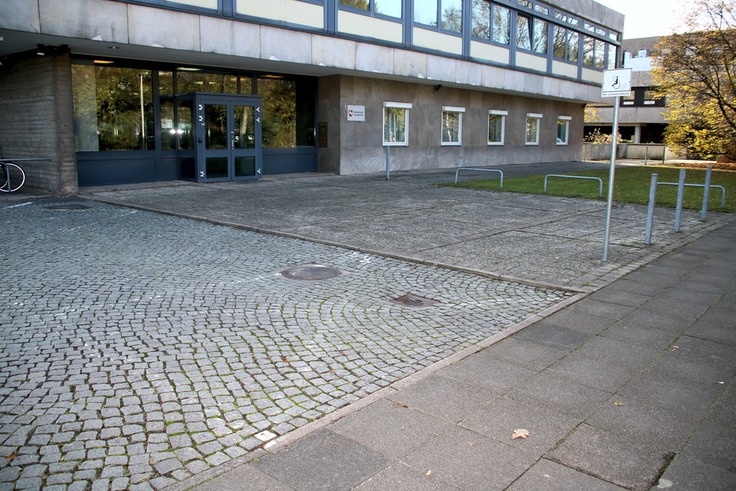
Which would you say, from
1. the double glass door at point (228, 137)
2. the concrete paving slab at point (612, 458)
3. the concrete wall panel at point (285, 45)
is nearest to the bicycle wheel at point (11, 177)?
the double glass door at point (228, 137)

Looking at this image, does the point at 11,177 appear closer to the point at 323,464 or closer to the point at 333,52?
the point at 333,52

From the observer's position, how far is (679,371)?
15.3 feet

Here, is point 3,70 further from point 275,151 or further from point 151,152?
point 275,151

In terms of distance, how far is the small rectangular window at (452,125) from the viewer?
27766 millimetres

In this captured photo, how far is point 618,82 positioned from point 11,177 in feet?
51.2

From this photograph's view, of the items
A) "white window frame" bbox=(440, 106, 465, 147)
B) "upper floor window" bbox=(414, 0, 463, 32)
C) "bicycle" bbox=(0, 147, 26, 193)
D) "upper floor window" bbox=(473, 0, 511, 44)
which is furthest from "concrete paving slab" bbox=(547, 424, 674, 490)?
"upper floor window" bbox=(473, 0, 511, 44)

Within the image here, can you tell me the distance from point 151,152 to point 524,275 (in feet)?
46.8

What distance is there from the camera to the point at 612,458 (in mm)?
3420

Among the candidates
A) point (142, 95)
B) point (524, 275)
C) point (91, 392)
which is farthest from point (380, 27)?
point (91, 392)

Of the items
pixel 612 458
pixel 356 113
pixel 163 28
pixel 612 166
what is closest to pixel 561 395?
pixel 612 458

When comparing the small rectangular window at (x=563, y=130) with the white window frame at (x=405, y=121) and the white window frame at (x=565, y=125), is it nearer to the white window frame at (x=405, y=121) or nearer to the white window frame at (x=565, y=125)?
the white window frame at (x=565, y=125)

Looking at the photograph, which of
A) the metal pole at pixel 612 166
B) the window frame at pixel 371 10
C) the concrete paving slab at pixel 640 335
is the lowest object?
the concrete paving slab at pixel 640 335

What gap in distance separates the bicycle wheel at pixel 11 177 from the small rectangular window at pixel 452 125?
1726 centimetres

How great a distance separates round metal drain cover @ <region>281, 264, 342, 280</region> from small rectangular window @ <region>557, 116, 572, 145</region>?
3223cm
